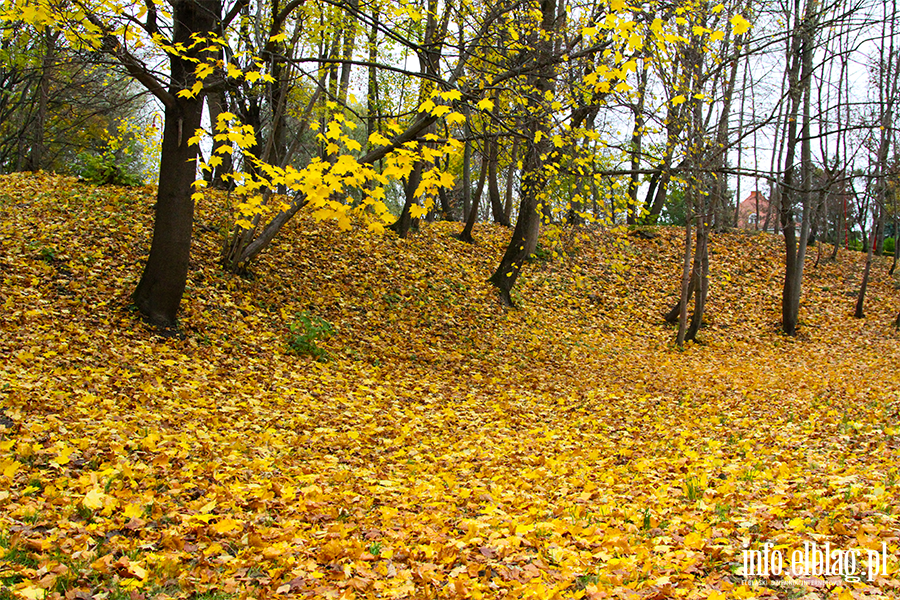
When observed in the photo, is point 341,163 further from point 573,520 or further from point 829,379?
point 829,379

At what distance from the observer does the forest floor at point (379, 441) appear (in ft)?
8.97

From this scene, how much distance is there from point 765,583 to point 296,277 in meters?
8.02

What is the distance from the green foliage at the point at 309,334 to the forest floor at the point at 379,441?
0.07m

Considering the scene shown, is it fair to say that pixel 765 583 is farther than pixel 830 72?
No

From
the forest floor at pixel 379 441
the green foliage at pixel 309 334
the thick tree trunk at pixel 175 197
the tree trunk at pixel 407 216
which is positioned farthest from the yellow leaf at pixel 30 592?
the tree trunk at pixel 407 216

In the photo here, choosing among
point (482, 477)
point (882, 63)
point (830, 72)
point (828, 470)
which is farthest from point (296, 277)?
point (830, 72)

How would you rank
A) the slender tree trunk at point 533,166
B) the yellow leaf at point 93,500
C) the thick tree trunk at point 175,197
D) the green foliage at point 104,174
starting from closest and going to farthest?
1. the yellow leaf at point 93,500
2. the slender tree trunk at point 533,166
3. the thick tree trunk at point 175,197
4. the green foliage at point 104,174

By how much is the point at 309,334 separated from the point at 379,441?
112 inches

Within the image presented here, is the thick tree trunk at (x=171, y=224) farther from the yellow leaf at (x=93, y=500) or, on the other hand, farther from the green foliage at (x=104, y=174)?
the green foliage at (x=104, y=174)

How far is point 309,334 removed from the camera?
7535mm

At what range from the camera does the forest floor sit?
273 centimetres

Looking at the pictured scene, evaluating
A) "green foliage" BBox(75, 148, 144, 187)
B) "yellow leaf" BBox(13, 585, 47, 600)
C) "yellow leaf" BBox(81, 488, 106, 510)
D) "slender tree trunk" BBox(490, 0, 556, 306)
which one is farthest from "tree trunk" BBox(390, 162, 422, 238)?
→ "yellow leaf" BBox(13, 585, 47, 600)

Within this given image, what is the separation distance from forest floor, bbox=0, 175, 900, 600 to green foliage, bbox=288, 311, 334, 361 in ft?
0.25

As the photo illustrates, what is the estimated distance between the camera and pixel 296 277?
9445mm
